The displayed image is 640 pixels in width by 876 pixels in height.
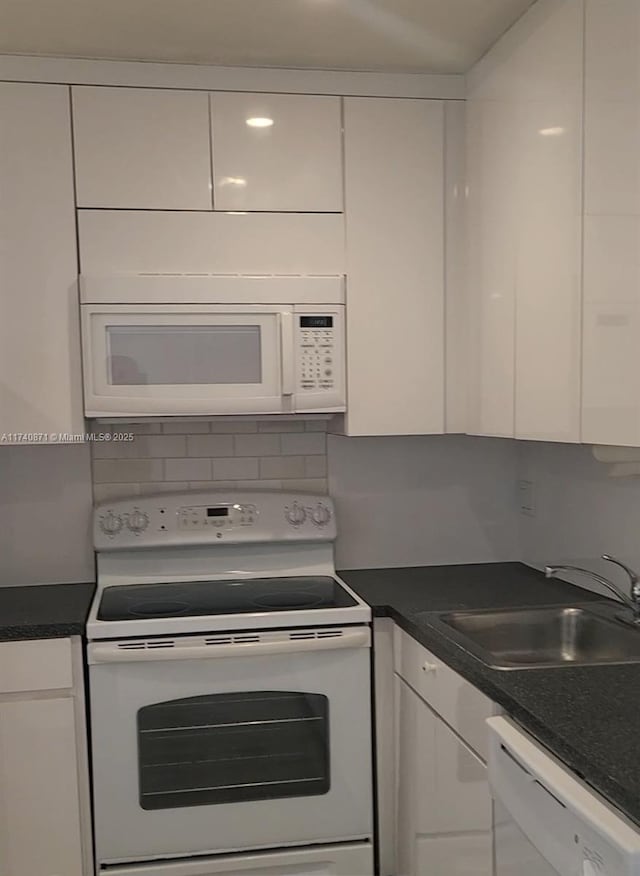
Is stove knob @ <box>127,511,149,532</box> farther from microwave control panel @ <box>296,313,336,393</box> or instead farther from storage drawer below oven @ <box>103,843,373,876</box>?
storage drawer below oven @ <box>103,843,373,876</box>

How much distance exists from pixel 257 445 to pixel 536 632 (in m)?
1.07

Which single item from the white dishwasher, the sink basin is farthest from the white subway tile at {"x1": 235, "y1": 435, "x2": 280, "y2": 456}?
the white dishwasher

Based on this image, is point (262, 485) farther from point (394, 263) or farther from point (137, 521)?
point (394, 263)

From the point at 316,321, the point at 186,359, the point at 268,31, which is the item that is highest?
the point at 268,31

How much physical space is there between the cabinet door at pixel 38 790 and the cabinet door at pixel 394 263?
1.14 meters

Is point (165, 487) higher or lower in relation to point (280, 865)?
higher

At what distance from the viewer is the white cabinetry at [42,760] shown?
83.6 inches

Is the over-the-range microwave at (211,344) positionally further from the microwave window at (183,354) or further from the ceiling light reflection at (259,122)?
the ceiling light reflection at (259,122)

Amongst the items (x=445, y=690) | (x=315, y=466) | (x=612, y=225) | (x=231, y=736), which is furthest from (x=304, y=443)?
(x=612, y=225)

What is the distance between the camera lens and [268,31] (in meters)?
2.12

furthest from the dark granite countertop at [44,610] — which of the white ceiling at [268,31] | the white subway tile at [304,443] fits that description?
the white ceiling at [268,31]

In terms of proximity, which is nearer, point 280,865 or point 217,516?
point 280,865

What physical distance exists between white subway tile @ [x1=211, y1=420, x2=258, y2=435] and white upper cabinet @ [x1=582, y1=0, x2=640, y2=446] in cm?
122

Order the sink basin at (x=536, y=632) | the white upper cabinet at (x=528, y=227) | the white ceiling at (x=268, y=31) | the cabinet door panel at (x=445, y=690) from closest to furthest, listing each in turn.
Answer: the cabinet door panel at (x=445, y=690) → the white upper cabinet at (x=528, y=227) → the white ceiling at (x=268, y=31) → the sink basin at (x=536, y=632)
